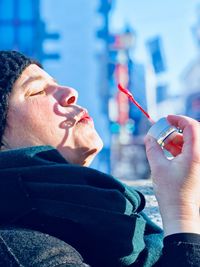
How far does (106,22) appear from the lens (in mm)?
8570

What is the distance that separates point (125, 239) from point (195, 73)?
33.7m

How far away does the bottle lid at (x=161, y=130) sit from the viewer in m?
0.90

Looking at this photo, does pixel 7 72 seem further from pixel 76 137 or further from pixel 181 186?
pixel 181 186

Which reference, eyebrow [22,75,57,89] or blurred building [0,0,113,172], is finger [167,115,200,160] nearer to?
eyebrow [22,75,57,89]

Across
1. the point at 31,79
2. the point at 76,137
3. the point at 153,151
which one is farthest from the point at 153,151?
the point at 31,79

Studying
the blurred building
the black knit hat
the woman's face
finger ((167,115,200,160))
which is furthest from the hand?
the blurred building

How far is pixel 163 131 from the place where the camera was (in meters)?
0.91

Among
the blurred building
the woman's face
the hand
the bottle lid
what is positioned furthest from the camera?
the blurred building

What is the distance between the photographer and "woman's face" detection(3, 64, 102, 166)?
104 centimetres

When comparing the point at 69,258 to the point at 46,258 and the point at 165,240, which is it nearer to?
the point at 46,258

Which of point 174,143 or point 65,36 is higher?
point 174,143

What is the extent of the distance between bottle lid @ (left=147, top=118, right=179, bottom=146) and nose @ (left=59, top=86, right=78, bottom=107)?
0.27m

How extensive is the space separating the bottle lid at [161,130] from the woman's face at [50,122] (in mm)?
215

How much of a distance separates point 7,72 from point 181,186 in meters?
0.55
